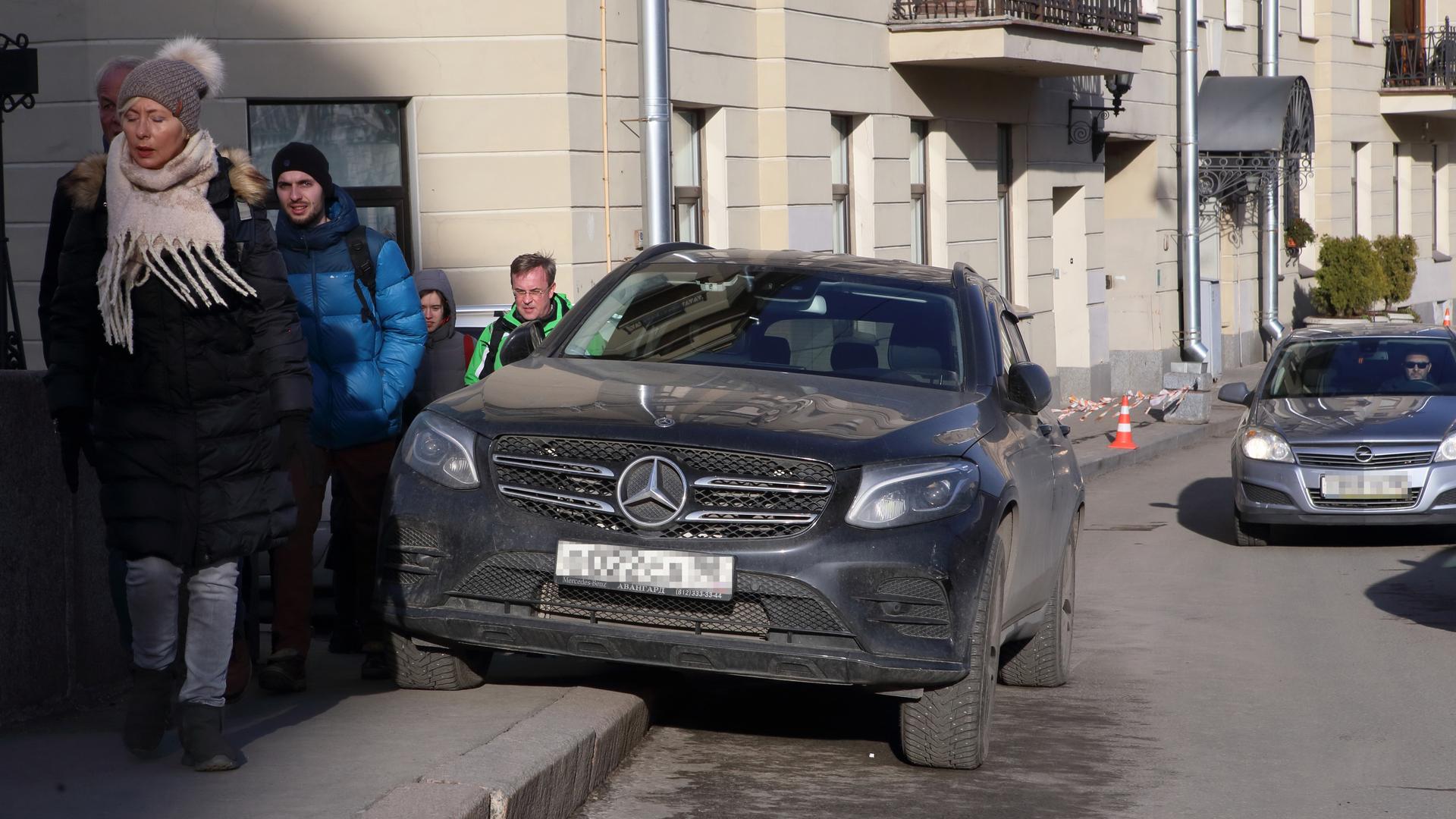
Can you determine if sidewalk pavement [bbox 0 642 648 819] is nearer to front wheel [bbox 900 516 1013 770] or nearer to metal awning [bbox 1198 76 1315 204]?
front wheel [bbox 900 516 1013 770]

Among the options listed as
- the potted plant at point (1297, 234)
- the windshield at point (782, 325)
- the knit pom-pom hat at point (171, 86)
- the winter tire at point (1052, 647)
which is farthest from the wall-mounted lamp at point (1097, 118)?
the knit pom-pom hat at point (171, 86)

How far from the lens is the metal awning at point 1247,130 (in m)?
27.8

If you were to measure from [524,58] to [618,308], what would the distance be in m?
7.76

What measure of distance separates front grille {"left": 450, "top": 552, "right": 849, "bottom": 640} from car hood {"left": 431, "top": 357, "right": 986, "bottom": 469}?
0.41m

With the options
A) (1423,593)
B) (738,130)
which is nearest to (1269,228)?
(738,130)

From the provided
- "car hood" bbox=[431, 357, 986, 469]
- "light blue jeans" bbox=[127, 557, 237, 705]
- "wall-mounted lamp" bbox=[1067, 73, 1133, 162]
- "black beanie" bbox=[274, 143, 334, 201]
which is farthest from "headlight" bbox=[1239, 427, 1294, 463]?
"wall-mounted lamp" bbox=[1067, 73, 1133, 162]

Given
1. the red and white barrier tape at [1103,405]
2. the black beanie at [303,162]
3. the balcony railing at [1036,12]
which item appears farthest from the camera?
the red and white barrier tape at [1103,405]

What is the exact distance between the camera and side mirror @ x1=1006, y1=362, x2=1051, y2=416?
6.72 metres

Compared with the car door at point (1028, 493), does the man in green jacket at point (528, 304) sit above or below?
above

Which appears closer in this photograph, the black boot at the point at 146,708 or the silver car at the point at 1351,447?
the black boot at the point at 146,708

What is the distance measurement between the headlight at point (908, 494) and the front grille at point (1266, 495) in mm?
7524

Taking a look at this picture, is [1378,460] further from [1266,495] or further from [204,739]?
[204,739]

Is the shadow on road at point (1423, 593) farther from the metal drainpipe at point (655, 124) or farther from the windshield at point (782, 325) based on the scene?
the metal drainpipe at point (655, 124)

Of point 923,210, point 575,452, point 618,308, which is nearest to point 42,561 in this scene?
point 575,452
